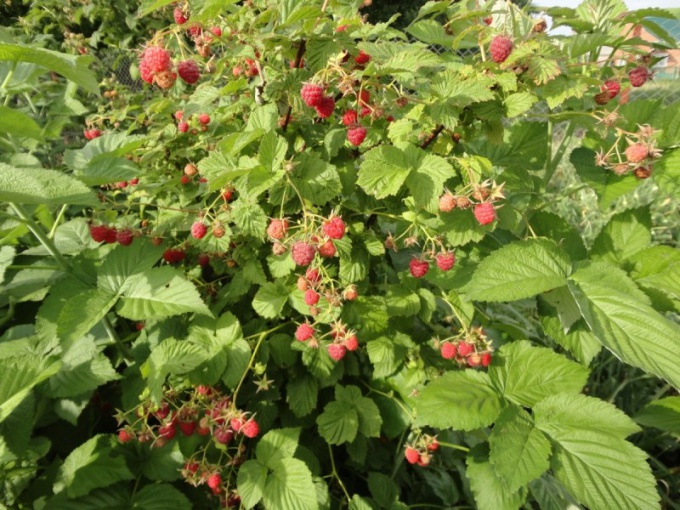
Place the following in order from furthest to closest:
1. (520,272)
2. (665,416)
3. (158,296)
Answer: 1. (665,416)
2. (158,296)
3. (520,272)

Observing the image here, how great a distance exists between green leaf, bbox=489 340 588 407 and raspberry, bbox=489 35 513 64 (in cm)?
68

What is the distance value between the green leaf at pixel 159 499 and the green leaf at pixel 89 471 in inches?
2.7

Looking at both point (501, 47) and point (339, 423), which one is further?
point (339, 423)

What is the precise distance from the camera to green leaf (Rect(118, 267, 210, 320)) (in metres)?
1.06

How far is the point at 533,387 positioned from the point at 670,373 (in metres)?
0.28

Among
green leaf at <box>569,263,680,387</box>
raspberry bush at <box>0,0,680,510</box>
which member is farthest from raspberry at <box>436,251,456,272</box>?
green leaf at <box>569,263,680,387</box>

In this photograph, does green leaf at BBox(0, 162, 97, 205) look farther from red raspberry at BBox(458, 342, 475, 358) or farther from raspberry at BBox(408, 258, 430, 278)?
red raspberry at BBox(458, 342, 475, 358)

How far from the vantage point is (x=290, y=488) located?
111cm

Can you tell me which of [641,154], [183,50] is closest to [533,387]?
[641,154]

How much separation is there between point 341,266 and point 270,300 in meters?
0.23

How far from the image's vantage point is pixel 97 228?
1.23 metres

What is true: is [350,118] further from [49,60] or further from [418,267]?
[49,60]

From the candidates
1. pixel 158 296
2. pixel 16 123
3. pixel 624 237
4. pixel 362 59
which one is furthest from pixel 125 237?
pixel 624 237

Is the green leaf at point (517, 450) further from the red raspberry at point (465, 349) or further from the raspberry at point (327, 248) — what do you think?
the raspberry at point (327, 248)
